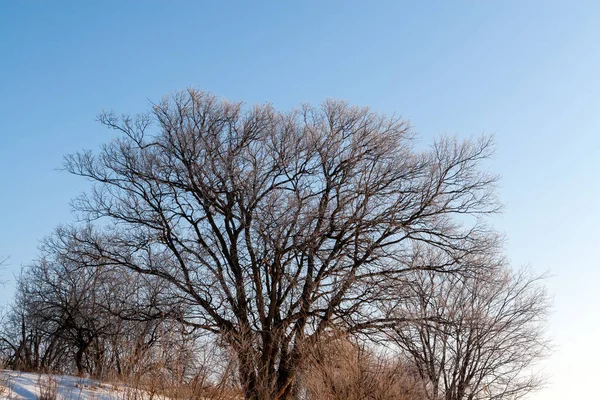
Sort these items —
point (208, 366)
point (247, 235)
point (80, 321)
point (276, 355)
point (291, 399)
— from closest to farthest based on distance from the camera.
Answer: point (208, 366) < point (291, 399) < point (276, 355) < point (247, 235) < point (80, 321)

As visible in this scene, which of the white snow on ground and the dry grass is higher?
the dry grass

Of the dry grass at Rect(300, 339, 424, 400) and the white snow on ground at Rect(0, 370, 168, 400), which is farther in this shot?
the dry grass at Rect(300, 339, 424, 400)

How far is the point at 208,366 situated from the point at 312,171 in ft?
37.8

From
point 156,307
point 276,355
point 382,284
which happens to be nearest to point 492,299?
point 382,284

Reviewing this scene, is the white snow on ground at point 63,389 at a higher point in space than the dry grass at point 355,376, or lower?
lower

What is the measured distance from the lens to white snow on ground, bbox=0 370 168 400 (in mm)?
10820

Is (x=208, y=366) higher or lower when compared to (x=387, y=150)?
lower

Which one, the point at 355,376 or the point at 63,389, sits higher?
the point at 355,376

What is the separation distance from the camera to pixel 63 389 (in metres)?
12.4

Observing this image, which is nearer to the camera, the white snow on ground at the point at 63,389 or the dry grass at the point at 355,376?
the white snow on ground at the point at 63,389

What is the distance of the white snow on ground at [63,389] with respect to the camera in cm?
1082

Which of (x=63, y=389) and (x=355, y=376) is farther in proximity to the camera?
(x=355, y=376)

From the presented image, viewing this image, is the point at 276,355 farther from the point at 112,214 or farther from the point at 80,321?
the point at 80,321

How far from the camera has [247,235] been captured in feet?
68.2
